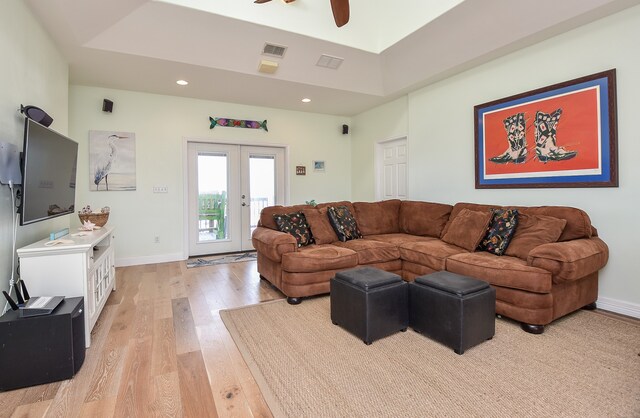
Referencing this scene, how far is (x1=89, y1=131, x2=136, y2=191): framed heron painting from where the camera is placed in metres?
4.39

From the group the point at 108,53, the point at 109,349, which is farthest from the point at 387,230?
the point at 108,53

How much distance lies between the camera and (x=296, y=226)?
3.54m

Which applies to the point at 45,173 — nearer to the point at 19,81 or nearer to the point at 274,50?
the point at 19,81

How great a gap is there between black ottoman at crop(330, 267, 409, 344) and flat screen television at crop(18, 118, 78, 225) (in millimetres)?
2185

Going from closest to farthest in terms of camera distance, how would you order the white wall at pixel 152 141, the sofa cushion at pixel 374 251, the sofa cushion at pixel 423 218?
1. the sofa cushion at pixel 374 251
2. the sofa cushion at pixel 423 218
3. the white wall at pixel 152 141

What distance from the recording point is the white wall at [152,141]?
437cm

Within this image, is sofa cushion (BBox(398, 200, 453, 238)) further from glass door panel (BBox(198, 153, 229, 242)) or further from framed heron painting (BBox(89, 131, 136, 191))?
framed heron painting (BBox(89, 131, 136, 191))

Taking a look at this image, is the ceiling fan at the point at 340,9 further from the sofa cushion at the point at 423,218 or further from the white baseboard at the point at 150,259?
the white baseboard at the point at 150,259

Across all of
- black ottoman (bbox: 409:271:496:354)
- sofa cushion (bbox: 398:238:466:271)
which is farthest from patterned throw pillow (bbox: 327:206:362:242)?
black ottoman (bbox: 409:271:496:354)

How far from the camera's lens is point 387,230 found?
4254 mm

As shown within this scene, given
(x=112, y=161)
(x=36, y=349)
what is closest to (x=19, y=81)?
(x=36, y=349)

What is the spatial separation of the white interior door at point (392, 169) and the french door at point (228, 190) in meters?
1.77

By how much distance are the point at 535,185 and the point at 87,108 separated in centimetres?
563

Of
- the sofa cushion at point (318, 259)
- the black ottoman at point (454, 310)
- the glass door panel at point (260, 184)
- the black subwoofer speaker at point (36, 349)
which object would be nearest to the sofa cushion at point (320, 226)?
the sofa cushion at point (318, 259)
